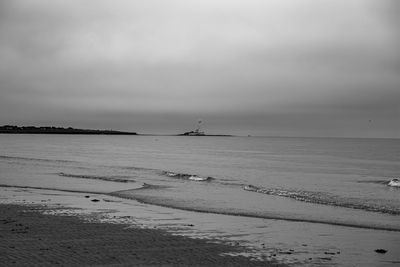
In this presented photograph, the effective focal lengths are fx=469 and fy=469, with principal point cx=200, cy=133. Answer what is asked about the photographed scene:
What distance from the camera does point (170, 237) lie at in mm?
14445

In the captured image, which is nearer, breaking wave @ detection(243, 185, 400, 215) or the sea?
the sea

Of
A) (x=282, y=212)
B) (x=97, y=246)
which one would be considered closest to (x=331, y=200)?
(x=282, y=212)

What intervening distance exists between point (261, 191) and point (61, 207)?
1389 cm

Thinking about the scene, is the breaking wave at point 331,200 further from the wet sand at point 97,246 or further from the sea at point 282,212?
the wet sand at point 97,246

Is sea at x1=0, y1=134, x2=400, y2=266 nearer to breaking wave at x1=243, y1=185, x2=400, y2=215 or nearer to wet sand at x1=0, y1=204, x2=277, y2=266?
breaking wave at x1=243, y1=185, x2=400, y2=215

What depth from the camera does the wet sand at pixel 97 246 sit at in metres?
11.2

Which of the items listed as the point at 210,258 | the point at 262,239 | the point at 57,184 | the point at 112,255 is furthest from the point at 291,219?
the point at 57,184

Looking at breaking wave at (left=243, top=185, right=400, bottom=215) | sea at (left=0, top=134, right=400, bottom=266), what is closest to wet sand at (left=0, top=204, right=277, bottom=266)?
sea at (left=0, top=134, right=400, bottom=266)

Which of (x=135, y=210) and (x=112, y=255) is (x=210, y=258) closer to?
(x=112, y=255)

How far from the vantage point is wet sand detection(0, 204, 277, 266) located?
36.9 ft

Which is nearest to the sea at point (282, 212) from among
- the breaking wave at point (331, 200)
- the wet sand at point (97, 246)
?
the breaking wave at point (331, 200)

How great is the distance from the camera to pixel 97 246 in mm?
12750

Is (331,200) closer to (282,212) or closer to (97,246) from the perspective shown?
(282,212)

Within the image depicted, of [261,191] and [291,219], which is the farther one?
[261,191]
